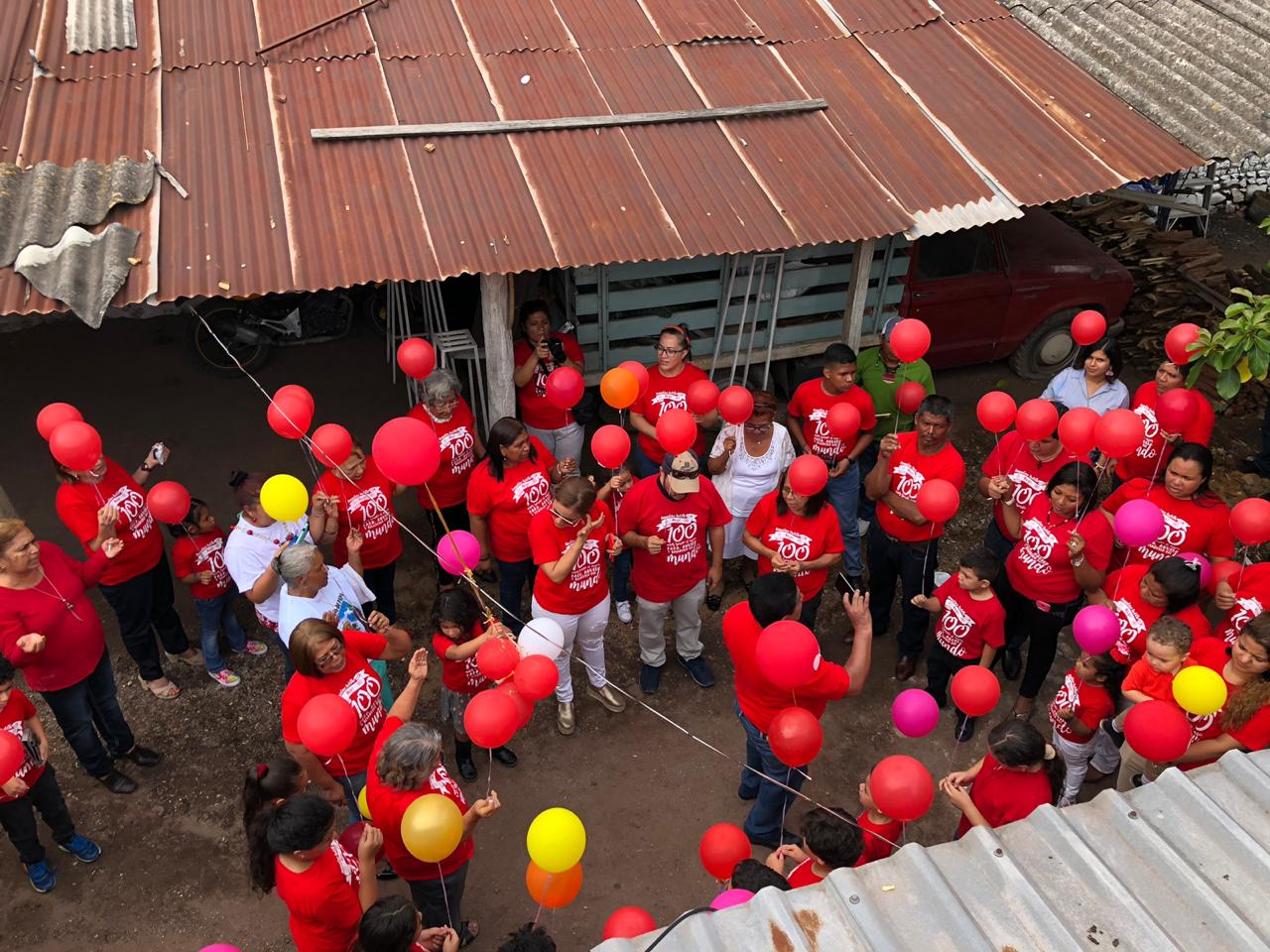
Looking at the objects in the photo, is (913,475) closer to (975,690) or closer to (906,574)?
(906,574)

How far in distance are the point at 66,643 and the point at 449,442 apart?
6.98 feet

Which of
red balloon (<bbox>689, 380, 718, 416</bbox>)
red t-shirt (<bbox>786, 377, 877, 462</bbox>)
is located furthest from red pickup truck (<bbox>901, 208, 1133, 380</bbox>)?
red balloon (<bbox>689, 380, 718, 416</bbox>)

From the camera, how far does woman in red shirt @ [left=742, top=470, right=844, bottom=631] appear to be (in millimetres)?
4816

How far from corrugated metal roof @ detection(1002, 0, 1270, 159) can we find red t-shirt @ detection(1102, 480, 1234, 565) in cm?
248

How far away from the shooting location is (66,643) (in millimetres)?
4309

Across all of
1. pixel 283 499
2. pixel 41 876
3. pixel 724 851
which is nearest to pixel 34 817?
pixel 41 876

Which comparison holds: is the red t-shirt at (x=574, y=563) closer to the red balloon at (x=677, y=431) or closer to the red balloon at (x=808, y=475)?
the red balloon at (x=677, y=431)

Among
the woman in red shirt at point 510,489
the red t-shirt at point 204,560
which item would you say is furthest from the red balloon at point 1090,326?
the red t-shirt at point 204,560

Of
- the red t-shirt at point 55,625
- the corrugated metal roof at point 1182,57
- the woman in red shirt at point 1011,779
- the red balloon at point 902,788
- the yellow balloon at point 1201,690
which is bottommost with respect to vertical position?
the red t-shirt at point 55,625

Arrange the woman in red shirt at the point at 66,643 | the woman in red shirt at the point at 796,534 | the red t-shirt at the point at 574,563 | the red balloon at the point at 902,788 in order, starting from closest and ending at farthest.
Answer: the red balloon at the point at 902,788
the woman in red shirt at the point at 66,643
the red t-shirt at the point at 574,563
the woman in red shirt at the point at 796,534

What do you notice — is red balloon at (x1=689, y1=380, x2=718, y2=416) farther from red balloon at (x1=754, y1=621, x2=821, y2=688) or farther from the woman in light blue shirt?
the woman in light blue shirt

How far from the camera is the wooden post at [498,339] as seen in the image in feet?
18.7

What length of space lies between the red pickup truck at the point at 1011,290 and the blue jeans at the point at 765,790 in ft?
14.1

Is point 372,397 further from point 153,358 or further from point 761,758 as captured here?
point 761,758
